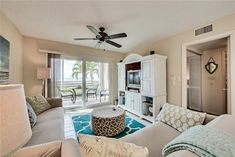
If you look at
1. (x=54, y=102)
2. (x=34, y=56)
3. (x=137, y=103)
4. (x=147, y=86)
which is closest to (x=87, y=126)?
(x=54, y=102)

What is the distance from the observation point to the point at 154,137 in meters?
1.57

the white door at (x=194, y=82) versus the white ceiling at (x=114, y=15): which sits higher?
the white ceiling at (x=114, y=15)

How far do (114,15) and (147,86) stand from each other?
2.16 m

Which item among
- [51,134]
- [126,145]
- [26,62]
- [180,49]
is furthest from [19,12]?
[180,49]

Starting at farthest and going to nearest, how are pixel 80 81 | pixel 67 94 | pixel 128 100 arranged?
1. pixel 80 81
2. pixel 67 94
3. pixel 128 100

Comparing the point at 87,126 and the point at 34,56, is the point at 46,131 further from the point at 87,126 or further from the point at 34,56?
the point at 34,56

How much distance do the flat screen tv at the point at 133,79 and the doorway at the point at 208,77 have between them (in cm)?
180

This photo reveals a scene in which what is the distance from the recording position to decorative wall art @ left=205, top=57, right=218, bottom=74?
4133 mm

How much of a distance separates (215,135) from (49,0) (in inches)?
111

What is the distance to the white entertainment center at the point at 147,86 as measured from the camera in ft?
11.1

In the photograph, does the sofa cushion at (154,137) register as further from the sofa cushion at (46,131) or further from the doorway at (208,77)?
the doorway at (208,77)

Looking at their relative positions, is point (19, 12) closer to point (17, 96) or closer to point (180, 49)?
point (17, 96)

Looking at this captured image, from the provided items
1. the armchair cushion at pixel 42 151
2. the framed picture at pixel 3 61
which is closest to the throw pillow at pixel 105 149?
the armchair cushion at pixel 42 151

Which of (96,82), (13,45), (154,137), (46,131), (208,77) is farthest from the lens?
(96,82)
